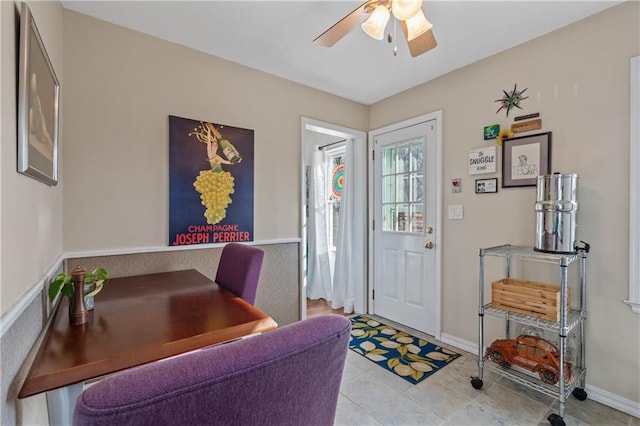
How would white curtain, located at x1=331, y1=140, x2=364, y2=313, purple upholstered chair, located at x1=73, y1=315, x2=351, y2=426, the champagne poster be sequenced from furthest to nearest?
white curtain, located at x1=331, y1=140, x2=364, y2=313
the champagne poster
purple upholstered chair, located at x1=73, y1=315, x2=351, y2=426

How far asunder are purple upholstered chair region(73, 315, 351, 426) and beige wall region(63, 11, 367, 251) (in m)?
1.82

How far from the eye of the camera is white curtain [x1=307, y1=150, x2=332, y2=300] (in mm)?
4129

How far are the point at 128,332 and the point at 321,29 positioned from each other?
2070 millimetres

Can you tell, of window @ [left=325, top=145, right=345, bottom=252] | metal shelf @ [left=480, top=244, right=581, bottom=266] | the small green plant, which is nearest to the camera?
the small green plant

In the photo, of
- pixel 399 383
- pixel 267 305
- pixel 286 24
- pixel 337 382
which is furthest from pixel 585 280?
pixel 286 24

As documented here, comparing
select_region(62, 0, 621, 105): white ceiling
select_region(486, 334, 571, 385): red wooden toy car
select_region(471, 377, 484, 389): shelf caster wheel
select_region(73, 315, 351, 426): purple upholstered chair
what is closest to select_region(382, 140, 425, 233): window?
select_region(62, 0, 621, 105): white ceiling

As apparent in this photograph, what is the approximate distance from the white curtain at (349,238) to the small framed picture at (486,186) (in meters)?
1.28

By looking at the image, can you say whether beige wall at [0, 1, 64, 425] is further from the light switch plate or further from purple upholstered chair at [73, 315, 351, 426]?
the light switch plate

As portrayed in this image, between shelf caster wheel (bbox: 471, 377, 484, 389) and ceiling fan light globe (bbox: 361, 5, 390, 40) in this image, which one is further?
shelf caster wheel (bbox: 471, 377, 484, 389)

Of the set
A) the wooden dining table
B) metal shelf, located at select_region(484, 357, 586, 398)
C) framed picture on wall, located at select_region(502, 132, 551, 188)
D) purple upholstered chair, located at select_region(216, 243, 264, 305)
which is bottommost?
metal shelf, located at select_region(484, 357, 586, 398)

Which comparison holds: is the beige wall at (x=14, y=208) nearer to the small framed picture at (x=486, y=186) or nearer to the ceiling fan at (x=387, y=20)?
the ceiling fan at (x=387, y=20)

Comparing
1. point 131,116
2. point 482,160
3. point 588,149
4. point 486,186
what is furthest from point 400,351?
point 131,116

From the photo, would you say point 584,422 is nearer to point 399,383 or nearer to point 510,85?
point 399,383

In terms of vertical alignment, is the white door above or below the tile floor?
above
